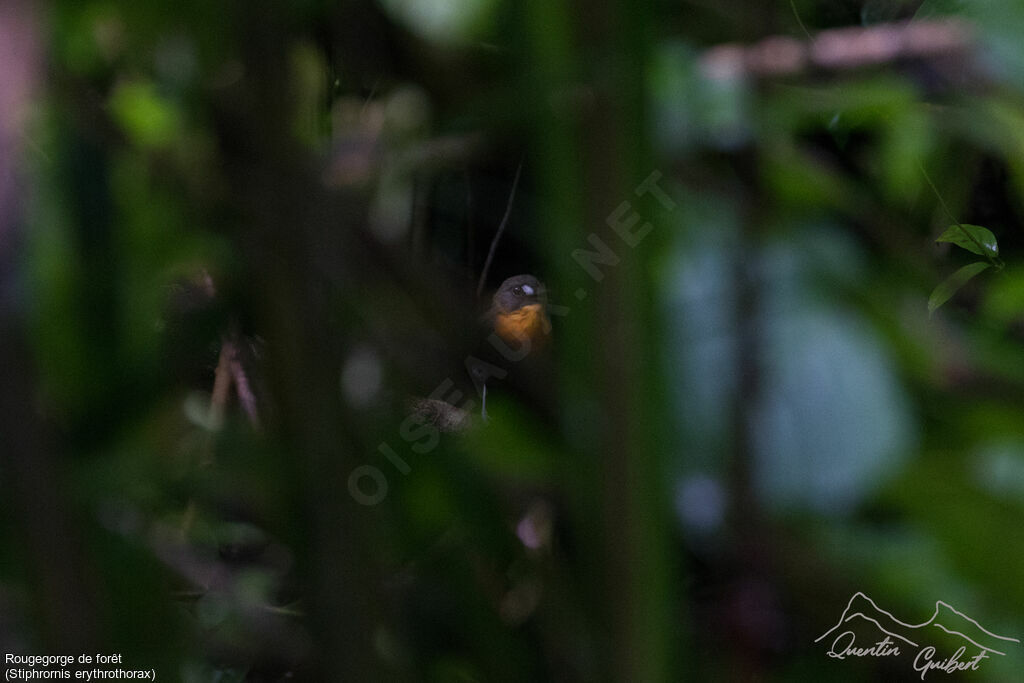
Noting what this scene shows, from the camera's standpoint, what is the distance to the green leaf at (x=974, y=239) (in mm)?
384

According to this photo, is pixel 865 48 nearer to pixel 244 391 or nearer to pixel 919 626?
pixel 919 626

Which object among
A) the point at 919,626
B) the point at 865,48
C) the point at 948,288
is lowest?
the point at 919,626

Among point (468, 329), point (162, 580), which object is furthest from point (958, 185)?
point (162, 580)

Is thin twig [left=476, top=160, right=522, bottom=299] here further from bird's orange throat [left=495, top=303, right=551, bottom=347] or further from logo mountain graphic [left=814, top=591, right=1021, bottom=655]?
logo mountain graphic [left=814, top=591, right=1021, bottom=655]

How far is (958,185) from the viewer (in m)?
0.57

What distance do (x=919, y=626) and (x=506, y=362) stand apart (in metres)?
0.24

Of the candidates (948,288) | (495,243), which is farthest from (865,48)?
(495,243)

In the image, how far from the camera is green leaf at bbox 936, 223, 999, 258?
0.38 metres

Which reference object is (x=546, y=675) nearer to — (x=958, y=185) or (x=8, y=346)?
(x=8, y=346)

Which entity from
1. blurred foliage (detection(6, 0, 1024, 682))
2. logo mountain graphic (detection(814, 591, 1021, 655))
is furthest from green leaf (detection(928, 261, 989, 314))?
logo mountain graphic (detection(814, 591, 1021, 655))

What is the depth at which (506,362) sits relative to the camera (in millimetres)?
315

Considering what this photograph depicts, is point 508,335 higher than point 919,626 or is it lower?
higher

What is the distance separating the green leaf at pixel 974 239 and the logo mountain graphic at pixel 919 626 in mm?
162

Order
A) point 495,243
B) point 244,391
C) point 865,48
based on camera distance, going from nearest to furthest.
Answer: point 244,391
point 495,243
point 865,48
